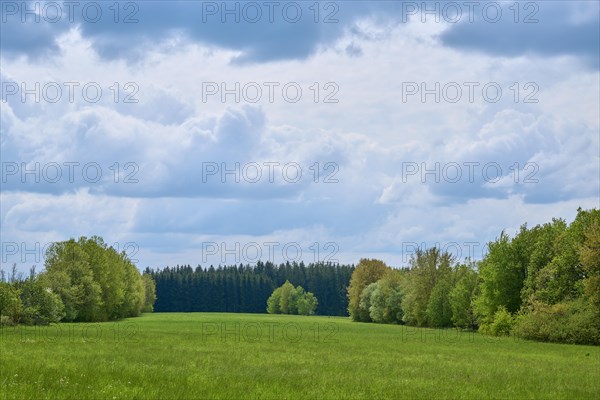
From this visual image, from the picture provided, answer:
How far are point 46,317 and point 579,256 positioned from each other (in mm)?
60917

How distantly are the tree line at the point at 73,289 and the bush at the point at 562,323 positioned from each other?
176 feet

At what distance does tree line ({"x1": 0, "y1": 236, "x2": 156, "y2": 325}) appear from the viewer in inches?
3209

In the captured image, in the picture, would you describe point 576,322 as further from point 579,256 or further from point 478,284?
point 478,284

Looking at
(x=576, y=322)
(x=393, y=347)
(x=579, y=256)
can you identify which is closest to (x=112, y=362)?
(x=393, y=347)

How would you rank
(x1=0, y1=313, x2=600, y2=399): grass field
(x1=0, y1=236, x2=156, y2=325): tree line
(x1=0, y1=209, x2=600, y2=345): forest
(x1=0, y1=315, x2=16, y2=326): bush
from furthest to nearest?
(x1=0, y1=236, x2=156, y2=325): tree line, (x1=0, y1=315, x2=16, y2=326): bush, (x1=0, y1=209, x2=600, y2=345): forest, (x1=0, y1=313, x2=600, y2=399): grass field

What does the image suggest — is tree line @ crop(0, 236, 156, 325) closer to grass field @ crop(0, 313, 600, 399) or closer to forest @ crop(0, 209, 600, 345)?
forest @ crop(0, 209, 600, 345)

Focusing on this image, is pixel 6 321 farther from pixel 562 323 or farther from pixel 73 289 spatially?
pixel 562 323

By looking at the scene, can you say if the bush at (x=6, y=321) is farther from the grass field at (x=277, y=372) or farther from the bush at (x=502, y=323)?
the bush at (x=502, y=323)

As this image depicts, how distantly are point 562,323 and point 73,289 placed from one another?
69.7 metres

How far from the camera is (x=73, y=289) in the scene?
106562 mm

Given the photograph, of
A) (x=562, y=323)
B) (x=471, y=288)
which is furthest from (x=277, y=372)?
(x=471, y=288)

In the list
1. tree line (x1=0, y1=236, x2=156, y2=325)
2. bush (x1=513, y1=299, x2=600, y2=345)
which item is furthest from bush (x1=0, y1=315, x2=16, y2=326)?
bush (x1=513, y1=299, x2=600, y2=345)

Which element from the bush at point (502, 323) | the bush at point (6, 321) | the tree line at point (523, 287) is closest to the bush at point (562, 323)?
the tree line at point (523, 287)

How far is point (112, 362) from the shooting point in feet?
113
